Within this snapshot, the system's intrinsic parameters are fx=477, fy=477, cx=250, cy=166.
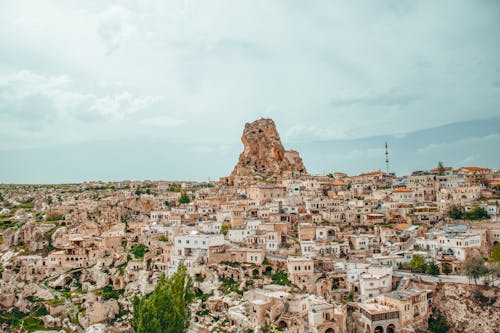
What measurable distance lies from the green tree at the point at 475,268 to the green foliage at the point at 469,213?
14.8 meters

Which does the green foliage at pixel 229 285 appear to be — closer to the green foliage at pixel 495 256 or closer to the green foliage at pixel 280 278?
the green foliage at pixel 280 278

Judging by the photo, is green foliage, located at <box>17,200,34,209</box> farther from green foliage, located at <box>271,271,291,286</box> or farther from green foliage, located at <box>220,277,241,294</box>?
green foliage, located at <box>271,271,291,286</box>

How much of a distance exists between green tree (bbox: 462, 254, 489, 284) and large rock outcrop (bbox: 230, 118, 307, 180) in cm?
5478

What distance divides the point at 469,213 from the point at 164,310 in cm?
3516

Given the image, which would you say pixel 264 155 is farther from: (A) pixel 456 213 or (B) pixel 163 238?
(A) pixel 456 213

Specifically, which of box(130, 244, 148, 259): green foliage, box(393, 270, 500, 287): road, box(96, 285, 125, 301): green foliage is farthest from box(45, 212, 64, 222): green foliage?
box(393, 270, 500, 287): road

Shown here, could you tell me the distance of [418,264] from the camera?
3978cm

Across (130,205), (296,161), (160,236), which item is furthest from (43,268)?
(296,161)

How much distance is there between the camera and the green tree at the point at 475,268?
36281 millimetres

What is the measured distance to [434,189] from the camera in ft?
218

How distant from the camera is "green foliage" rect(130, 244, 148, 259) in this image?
51.6 meters

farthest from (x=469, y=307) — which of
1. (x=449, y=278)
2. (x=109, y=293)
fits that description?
(x=109, y=293)

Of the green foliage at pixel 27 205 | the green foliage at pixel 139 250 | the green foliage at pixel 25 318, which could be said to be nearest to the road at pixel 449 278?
the green foliage at pixel 139 250

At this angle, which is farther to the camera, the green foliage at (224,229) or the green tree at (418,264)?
the green foliage at (224,229)
